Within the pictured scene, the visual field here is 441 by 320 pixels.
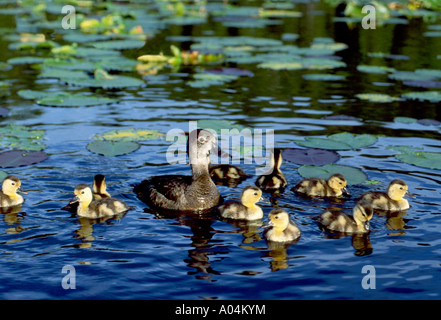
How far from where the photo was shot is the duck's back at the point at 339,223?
756 centimetres

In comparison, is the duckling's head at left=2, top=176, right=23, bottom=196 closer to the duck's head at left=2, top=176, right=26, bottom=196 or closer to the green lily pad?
the duck's head at left=2, top=176, right=26, bottom=196

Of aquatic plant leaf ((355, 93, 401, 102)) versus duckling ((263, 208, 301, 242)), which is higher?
aquatic plant leaf ((355, 93, 401, 102))

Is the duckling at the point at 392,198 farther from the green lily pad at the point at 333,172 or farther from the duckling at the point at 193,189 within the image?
the duckling at the point at 193,189

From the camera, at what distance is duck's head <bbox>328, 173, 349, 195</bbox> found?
340 inches

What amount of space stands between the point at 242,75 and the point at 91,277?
33.1 ft

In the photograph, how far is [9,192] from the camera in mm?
8375

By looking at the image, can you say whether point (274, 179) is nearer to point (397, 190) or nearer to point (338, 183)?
point (338, 183)

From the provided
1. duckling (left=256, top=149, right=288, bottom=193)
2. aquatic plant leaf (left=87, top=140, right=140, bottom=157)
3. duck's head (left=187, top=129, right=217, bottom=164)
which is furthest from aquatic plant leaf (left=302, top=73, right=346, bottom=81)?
duck's head (left=187, top=129, right=217, bottom=164)

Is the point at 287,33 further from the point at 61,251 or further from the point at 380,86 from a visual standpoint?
the point at 61,251

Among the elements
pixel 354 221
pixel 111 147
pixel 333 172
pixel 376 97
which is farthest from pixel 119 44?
pixel 354 221

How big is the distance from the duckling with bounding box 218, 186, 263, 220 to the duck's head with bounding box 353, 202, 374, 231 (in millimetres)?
1301

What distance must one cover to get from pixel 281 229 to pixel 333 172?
2.50m

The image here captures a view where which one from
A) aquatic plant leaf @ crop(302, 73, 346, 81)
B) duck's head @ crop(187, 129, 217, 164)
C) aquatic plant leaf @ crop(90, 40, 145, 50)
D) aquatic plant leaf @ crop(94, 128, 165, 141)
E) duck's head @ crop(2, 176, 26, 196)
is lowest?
duck's head @ crop(2, 176, 26, 196)

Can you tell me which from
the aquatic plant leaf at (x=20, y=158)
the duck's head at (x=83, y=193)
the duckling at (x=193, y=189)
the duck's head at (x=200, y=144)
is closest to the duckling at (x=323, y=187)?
Result: the duckling at (x=193, y=189)
